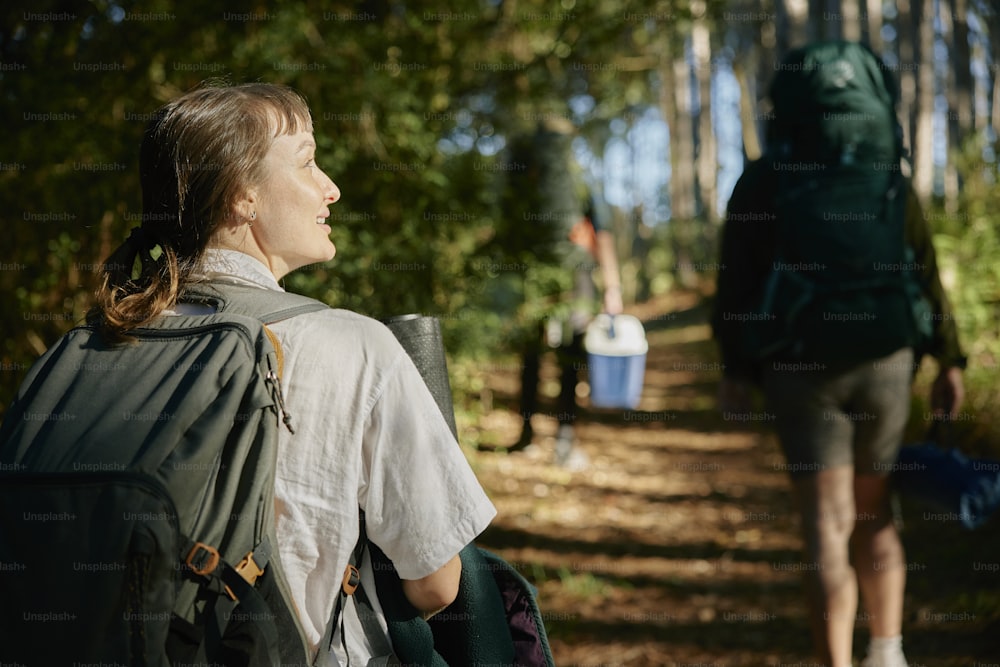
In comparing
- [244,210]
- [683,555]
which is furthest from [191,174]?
[683,555]

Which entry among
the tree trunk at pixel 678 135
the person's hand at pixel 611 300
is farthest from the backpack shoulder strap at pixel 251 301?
the tree trunk at pixel 678 135

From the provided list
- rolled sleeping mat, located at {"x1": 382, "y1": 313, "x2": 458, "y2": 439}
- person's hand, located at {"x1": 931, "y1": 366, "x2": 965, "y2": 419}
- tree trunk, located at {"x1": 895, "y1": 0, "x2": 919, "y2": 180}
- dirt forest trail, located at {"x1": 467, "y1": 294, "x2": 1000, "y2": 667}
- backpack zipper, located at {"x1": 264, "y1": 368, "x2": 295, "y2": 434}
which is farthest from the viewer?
tree trunk, located at {"x1": 895, "y1": 0, "x2": 919, "y2": 180}

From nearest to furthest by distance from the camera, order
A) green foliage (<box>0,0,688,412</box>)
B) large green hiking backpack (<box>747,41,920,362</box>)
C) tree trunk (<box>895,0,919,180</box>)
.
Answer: large green hiking backpack (<box>747,41,920,362</box>) < green foliage (<box>0,0,688,412</box>) < tree trunk (<box>895,0,919,180</box>)

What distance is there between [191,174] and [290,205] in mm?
171

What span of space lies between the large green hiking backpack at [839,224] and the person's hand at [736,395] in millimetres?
260

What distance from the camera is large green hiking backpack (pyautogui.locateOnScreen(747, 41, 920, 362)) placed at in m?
3.23

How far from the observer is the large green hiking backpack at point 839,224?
3.23 m

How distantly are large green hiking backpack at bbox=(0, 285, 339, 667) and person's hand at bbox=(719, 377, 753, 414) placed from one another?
96.2 inches

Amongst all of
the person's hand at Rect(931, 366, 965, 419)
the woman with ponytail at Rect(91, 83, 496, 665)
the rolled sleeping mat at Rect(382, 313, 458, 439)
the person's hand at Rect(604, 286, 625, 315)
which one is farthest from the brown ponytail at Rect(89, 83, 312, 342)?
the person's hand at Rect(604, 286, 625, 315)

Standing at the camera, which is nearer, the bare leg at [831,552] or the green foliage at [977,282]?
the bare leg at [831,552]

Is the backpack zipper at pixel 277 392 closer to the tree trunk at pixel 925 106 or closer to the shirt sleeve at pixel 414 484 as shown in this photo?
the shirt sleeve at pixel 414 484

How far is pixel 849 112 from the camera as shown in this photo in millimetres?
3248

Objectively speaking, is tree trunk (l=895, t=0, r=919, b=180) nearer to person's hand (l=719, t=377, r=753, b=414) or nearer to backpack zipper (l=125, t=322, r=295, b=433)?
person's hand (l=719, t=377, r=753, b=414)

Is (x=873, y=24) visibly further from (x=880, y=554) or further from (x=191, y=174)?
(x=191, y=174)
